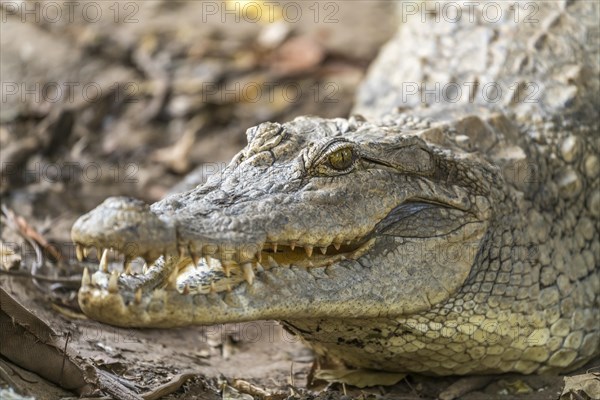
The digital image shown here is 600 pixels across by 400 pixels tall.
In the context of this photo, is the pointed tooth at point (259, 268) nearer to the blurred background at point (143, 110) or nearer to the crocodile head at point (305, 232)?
the crocodile head at point (305, 232)

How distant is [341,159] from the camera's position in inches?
151

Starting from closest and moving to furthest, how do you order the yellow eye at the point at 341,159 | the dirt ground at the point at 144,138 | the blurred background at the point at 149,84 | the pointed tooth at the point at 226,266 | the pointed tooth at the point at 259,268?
the pointed tooth at the point at 226,266, the pointed tooth at the point at 259,268, the yellow eye at the point at 341,159, the dirt ground at the point at 144,138, the blurred background at the point at 149,84

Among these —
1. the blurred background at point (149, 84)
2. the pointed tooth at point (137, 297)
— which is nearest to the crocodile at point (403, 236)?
the pointed tooth at point (137, 297)

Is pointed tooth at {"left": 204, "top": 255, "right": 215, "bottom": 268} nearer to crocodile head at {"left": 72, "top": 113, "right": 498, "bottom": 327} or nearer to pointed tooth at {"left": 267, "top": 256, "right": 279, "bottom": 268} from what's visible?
crocodile head at {"left": 72, "top": 113, "right": 498, "bottom": 327}

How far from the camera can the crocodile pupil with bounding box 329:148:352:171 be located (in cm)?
382

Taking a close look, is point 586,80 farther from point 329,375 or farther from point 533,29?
point 329,375

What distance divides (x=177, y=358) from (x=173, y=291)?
1.34 metres

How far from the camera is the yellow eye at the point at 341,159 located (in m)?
3.82

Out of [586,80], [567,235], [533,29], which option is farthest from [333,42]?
[567,235]

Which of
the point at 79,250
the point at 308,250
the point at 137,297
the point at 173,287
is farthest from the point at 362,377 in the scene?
the point at 79,250

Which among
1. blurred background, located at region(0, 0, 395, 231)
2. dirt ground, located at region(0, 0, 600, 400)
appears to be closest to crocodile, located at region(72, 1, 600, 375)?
dirt ground, located at region(0, 0, 600, 400)

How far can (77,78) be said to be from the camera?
25.6ft

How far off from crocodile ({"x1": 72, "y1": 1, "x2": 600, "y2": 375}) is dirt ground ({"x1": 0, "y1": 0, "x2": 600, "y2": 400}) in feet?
1.14

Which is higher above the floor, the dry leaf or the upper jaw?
the upper jaw
